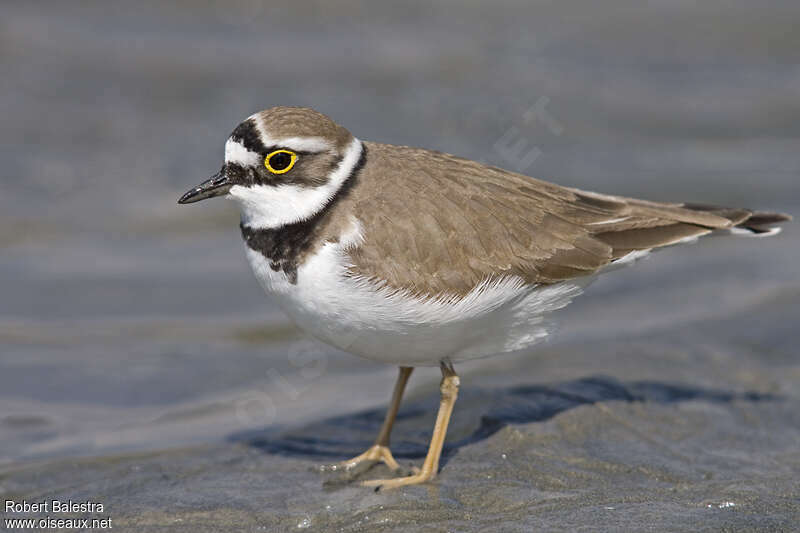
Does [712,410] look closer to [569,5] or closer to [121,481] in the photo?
[121,481]

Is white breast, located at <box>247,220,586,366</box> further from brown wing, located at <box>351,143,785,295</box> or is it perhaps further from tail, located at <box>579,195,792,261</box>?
tail, located at <box>579,195,792,261</box>

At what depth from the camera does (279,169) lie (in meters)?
5.96

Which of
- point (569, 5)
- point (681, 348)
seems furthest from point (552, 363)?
point (569, 5)

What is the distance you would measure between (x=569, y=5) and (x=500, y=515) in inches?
443

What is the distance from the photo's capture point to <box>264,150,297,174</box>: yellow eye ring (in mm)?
5910

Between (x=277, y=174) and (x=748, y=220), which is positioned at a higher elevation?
(x=277, y=174)

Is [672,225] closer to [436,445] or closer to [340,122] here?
[436,445]

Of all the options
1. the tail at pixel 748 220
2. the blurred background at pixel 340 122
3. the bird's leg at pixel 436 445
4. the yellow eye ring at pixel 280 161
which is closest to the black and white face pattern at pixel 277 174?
the yellow eye ring at pixel 280 161

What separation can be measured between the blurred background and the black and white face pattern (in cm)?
231

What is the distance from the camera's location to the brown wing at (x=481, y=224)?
5875mm

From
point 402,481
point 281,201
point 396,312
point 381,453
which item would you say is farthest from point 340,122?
point 402,481

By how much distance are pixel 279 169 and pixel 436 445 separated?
200 centimetres

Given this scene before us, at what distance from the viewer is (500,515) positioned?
5.37 meters

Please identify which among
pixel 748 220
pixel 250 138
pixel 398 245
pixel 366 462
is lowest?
pixel 366 462
